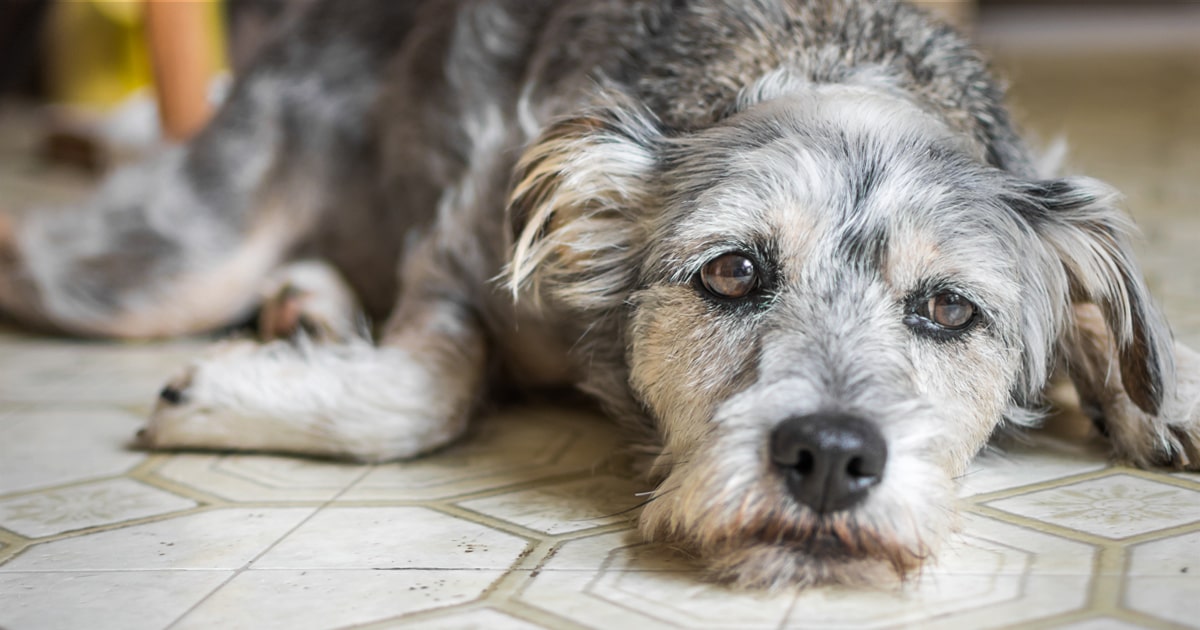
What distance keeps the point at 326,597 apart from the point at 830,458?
2.70 ft

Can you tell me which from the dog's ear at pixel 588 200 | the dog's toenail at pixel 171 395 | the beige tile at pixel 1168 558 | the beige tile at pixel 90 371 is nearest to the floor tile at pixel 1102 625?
the beige tile at pixel 1168 558

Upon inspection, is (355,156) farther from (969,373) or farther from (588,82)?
(969,373)

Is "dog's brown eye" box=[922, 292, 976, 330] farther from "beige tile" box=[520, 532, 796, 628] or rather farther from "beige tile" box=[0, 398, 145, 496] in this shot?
"beige tile" box=[0, 398, 145, 496]

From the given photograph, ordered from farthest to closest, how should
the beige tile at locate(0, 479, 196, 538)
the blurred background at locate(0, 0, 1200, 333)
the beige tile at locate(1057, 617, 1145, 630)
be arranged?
the blurred background at locate(0, 0, 1200, 333)
the beige tile at locate(0, 479, 196, 538)
the beige tile at locate(1057, 617, 1145, 630)

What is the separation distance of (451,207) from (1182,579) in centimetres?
195

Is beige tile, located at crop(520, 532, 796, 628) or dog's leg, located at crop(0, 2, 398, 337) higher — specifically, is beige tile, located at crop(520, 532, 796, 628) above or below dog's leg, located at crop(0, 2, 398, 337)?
below

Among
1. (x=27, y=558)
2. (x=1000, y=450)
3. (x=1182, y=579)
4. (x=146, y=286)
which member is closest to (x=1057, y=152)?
(x=1000, y=450)

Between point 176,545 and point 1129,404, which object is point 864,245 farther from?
point 176,545

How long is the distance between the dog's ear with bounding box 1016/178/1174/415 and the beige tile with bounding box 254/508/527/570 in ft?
3.87

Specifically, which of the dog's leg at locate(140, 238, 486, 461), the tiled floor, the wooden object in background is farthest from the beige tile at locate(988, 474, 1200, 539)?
the wooden object in background

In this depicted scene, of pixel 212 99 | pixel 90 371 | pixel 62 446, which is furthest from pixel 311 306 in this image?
pixel 212 99

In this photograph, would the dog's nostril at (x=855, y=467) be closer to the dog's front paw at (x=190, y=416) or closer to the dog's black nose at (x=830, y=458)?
the dog's black nose at (x=830, y=458)

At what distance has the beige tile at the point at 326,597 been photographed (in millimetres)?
1830

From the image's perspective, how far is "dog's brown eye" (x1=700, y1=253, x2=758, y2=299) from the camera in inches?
85.4
